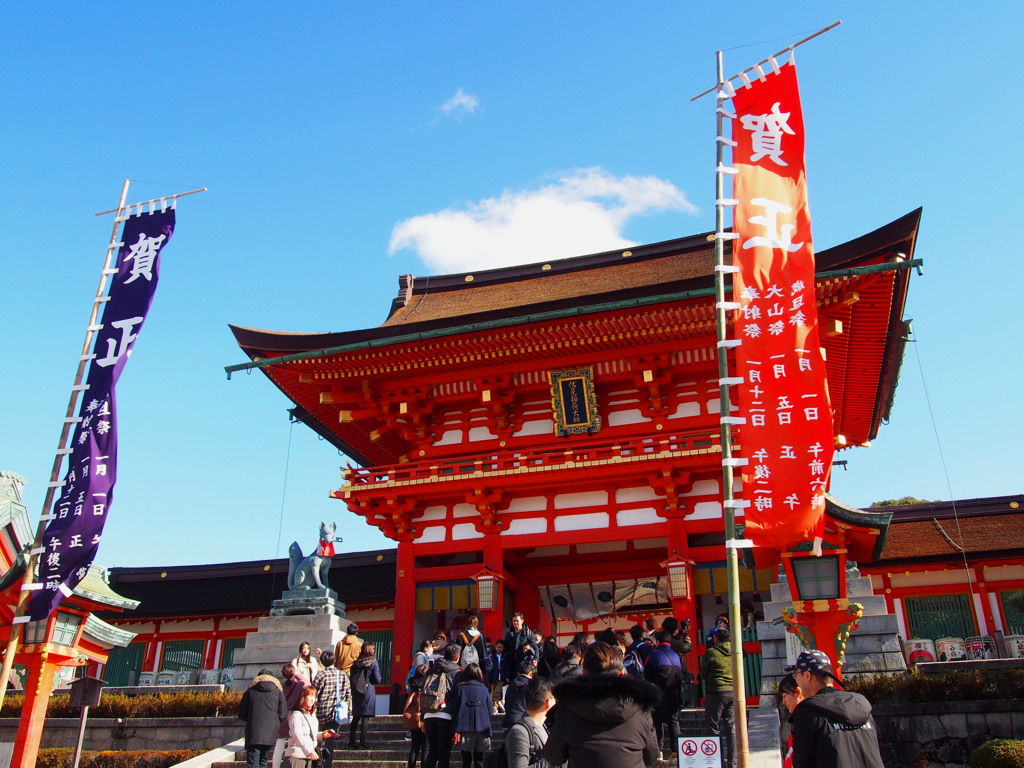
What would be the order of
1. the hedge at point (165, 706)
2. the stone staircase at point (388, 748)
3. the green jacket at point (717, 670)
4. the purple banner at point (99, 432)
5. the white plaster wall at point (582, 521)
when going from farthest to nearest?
the white plaster wall at point (582, 521) < the hedge at point (165, 706) < the stone staircase at point (388, 748) < the purple banner at point (99, 432) < the green jacket at point (717, 670)

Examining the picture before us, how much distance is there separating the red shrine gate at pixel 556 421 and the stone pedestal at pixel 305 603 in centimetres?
230

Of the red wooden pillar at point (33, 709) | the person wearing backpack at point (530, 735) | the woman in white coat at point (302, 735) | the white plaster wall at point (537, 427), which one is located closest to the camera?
the person wearing backpack at point (530, 735)

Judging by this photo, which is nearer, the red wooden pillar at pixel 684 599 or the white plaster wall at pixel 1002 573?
the red wooden pillar at pixel 684 599

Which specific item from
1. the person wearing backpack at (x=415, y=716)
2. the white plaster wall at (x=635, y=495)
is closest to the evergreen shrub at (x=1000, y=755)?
the person wearing backpack at (x=415, y=716)

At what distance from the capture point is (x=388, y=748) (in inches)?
502

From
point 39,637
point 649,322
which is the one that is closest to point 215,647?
point 39,637

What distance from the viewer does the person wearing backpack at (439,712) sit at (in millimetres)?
9609

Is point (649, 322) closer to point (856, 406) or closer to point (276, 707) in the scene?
point (856, 406)

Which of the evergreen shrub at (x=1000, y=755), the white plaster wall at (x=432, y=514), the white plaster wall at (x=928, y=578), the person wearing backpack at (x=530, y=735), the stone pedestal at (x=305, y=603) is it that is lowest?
the evergreen shrub at (x=1000, y=755)

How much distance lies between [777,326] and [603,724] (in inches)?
194

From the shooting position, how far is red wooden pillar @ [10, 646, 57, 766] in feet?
40.8

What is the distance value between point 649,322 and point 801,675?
41.6ft

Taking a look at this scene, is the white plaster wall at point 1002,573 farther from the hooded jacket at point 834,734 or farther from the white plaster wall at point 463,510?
the hooded jacket at point 834,734

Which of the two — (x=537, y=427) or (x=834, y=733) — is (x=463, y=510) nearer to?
(x=537, y=427)
